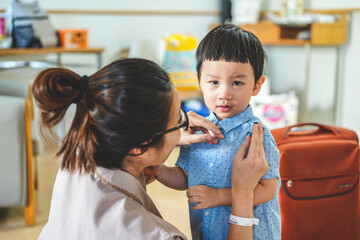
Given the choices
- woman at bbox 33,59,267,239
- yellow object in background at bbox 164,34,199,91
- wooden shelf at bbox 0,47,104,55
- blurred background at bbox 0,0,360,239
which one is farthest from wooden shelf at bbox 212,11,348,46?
woman at bbox 33,59,267,239

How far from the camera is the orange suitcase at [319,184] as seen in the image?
5.15ft

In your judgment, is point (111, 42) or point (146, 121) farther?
point (111, 42)

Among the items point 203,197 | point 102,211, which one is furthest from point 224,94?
point 102,211

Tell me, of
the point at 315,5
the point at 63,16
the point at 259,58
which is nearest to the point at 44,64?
the point at 63,16

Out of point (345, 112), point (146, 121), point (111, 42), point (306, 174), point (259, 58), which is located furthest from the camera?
point (111, 42)

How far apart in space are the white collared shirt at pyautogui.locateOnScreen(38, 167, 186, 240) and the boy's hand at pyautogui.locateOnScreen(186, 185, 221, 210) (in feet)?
0.47

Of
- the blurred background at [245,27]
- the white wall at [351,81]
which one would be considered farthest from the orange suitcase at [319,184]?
the white wall at [351,81]

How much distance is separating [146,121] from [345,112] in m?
3.19

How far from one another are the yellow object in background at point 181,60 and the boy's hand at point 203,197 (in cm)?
274

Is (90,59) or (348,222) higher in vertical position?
(90,59)

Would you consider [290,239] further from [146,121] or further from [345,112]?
[345,112]

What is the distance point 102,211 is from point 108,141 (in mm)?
132

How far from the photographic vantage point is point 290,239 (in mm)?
1598

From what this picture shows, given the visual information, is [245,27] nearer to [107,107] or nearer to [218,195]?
[218,195]
